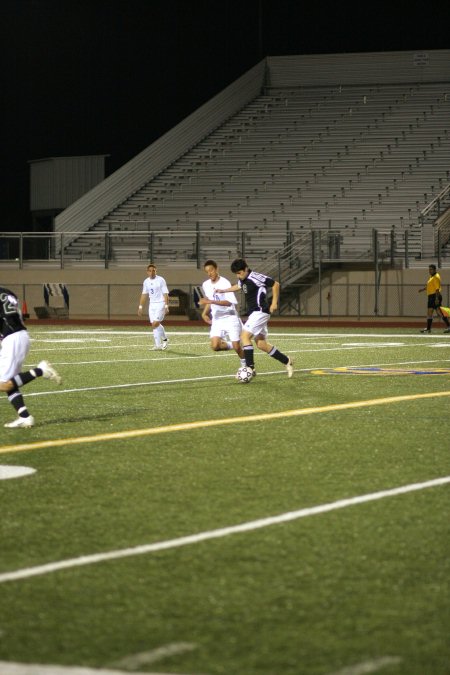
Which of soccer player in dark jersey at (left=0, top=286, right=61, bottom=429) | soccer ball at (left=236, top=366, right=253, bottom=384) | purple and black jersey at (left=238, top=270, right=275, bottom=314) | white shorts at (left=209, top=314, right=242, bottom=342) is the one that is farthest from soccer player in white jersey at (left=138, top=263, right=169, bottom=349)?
soccer player in dark jersey at (left=0, top=286, right=61, bottom=429)

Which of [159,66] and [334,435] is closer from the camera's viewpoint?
[334,435]

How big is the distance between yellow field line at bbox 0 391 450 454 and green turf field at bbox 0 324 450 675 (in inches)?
1.4

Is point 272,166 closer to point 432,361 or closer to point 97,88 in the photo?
point 97,88

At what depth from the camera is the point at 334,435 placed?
417 inches

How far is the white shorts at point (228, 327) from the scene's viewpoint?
17672 mm

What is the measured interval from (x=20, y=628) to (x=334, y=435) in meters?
6.07

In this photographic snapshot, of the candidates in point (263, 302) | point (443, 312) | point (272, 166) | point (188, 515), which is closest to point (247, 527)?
point (188, 515)

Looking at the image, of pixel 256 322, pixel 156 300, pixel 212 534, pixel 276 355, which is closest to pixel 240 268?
pixel 256 322

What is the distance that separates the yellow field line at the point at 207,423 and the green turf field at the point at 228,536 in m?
0.04

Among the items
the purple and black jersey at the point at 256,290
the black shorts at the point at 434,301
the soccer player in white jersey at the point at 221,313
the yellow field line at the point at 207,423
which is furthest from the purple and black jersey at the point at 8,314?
the black shorts at the point at 434,301

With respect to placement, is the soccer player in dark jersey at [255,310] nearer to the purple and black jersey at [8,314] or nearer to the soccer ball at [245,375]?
the soccer ball at [245,375]

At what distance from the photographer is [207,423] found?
456 inches

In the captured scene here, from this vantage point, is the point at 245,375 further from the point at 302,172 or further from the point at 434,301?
the point at 302,172

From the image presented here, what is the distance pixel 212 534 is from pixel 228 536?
0.33ft
